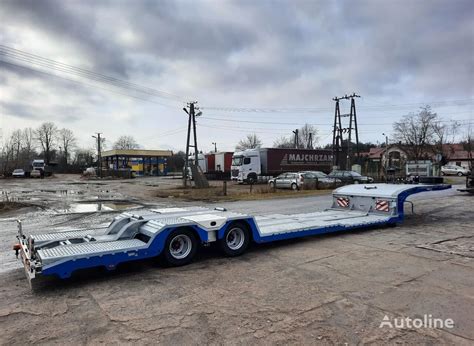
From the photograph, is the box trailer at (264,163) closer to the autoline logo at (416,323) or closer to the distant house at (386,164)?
the distant house at (386,164)

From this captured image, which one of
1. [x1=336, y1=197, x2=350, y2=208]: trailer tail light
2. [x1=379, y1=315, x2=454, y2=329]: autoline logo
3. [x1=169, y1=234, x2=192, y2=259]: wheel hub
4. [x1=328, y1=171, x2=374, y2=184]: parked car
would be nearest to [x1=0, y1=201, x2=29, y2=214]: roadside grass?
[x1=169, y1=234, x2=192, y2=259]: wheel hub

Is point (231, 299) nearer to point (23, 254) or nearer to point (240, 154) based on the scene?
point (23, 254)

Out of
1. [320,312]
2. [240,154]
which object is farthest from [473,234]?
[240,154]

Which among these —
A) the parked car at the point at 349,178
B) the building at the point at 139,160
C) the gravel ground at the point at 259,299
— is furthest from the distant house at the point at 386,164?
the building at the point at 139,160

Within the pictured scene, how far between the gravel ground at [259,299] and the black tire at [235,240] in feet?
0.66

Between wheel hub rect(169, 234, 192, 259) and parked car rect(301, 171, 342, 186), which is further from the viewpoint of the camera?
parked car rect(301, 171, 342, 186)

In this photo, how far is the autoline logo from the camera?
366 cm

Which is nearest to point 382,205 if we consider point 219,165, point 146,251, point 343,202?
point 343,202

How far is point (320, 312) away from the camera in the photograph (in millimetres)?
3994

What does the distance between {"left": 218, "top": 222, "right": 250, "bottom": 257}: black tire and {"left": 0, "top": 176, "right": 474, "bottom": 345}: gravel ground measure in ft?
0.66

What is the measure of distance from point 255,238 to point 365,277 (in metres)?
2.21

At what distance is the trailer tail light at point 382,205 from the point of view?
968 cm

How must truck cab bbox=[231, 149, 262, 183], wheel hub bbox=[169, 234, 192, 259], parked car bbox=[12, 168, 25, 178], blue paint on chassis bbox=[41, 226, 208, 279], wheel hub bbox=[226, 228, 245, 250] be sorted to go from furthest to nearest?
1. parked car bbox=[12, 168, 25, 178]
2. truck cab bbox=[231, 149, 262, 183]
3. wheel hub bbox=[226, 228, 245, 250]
4. wheel hub bbox=[169, 234, 192, 259]
5. blue paint on chassis bbox=[41, 226, 208, 279]

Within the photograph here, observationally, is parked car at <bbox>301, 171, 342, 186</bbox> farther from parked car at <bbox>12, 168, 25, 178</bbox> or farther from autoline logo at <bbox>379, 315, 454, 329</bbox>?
parked car at <bbox>12, 168, 25, 178</bbox>
